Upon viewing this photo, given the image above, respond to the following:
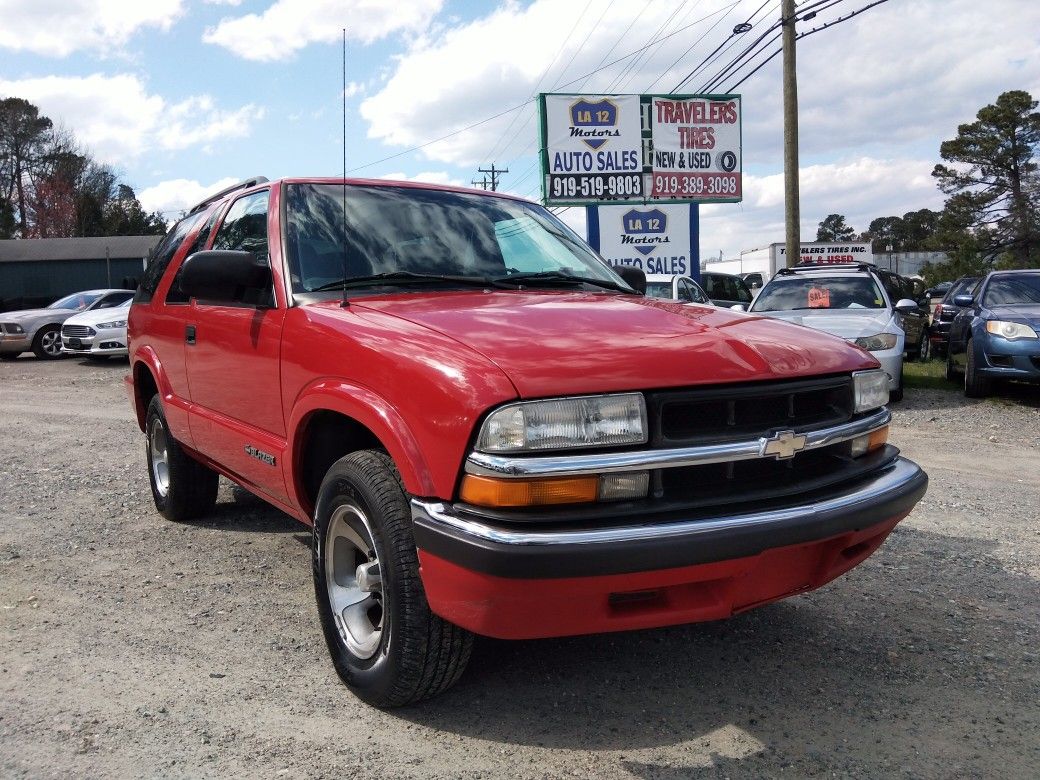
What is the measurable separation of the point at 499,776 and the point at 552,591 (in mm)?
583

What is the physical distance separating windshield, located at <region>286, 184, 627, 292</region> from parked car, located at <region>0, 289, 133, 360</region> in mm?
15927

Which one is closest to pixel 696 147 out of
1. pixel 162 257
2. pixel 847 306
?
pixel 847 306

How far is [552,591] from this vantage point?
2.40 meters

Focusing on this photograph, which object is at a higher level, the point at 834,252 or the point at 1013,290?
the point at 834,252

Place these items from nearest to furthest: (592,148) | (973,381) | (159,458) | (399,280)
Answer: (399,280) → (159,458) → (973,381) → (592,148)

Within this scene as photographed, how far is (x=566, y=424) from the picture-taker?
2469 millimetres

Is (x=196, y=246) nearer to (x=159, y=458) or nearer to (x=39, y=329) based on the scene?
(x=159, y=458)

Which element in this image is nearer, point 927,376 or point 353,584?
point 353,584

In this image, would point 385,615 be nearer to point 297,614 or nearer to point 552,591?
point 552,591

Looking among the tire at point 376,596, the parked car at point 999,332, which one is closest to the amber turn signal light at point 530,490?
the tire at point 376,596

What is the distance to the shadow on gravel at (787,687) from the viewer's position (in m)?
2.72

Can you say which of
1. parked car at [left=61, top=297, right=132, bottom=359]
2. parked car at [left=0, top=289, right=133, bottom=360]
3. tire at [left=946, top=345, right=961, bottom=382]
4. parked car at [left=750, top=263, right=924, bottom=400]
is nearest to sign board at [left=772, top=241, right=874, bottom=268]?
tire at [left=946, top=345, right=961, bottom=382]

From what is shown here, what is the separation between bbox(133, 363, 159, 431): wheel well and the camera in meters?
5.52

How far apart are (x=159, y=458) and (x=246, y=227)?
191 centimetres
